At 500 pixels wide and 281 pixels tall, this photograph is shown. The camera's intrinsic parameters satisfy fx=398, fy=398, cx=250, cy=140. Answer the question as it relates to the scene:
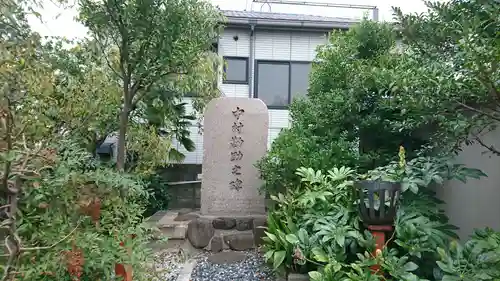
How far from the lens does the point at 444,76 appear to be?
252 cm

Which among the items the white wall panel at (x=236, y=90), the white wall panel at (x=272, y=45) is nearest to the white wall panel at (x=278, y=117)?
the white wall panel at (x=236, y=90)

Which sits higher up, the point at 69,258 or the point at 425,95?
the point at 425,95

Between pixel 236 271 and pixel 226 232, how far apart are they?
51.2 inches

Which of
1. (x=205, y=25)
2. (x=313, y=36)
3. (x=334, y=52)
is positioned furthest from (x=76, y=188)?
(x=313, y=36)

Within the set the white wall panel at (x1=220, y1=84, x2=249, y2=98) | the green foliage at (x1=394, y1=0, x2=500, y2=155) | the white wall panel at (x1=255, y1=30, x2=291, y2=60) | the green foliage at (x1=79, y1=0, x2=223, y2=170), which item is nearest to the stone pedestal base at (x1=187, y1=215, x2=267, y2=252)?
the green foliage at (x1=79, y1=0, x2=223, y2=170)

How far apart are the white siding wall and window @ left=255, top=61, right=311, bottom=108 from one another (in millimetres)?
193

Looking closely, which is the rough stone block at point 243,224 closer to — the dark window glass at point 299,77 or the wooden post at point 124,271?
the wooden post at point 124,271

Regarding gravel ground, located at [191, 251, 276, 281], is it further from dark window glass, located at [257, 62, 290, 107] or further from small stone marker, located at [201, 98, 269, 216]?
dark window glass, located at [257, 62, 290, 107]

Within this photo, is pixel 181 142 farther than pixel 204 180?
Yes

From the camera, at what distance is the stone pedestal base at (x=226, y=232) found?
5.81 metres

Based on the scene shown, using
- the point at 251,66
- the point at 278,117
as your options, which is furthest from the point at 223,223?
the point at 251,66

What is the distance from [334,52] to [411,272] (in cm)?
377

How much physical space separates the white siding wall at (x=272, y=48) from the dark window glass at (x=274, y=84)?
0.23 meters

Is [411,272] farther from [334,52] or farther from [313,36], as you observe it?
[313,36]
